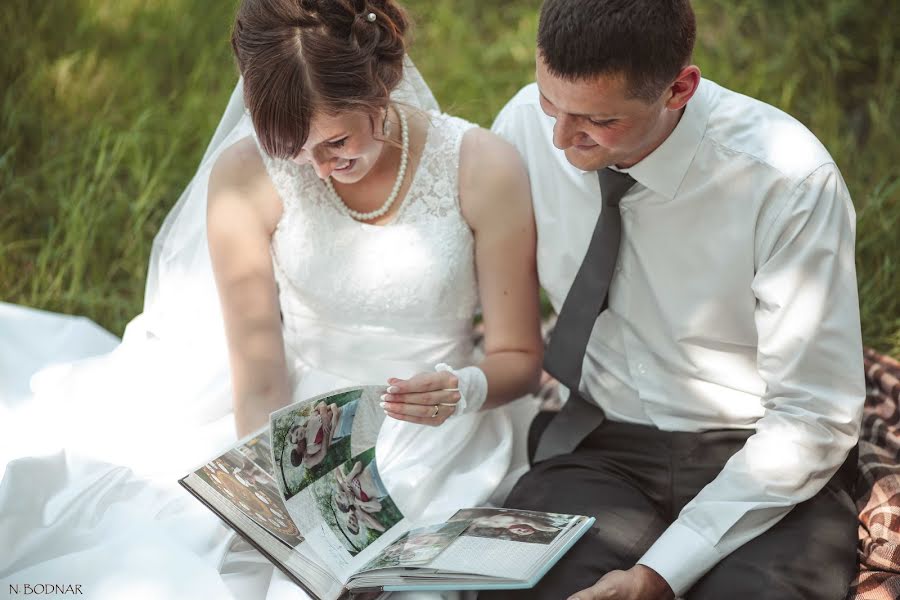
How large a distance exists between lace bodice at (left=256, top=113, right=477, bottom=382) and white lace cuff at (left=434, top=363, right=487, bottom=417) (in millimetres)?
282

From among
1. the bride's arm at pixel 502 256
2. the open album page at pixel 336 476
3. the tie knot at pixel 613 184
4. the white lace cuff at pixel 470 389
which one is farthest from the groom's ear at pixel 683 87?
the open album page at pixel 336 476

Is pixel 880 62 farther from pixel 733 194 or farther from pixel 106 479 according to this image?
pixel 106 479

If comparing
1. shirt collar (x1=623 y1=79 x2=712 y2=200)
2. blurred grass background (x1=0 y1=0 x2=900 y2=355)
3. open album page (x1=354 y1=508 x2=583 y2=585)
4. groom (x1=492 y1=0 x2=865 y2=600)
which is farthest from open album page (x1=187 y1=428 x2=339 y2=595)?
blurred grass background (x1=0 y1=0 x2=900 y2=355)

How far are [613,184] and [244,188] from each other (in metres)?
1.02

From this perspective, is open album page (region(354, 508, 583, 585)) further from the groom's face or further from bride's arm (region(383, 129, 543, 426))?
the groom's face

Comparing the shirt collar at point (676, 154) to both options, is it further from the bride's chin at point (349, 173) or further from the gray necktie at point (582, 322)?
the bride's chin at point (349, 173)

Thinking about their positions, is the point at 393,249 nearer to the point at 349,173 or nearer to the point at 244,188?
A: the point at 349,173

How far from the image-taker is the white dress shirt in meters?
2.24

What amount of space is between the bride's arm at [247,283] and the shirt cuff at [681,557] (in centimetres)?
110

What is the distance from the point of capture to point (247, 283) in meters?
2.72

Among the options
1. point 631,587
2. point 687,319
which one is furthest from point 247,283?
point 631,587

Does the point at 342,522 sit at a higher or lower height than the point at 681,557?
higher

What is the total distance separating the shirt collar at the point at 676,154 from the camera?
2.33 metres

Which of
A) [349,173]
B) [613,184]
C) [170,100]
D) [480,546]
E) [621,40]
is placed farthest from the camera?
[170,100]
